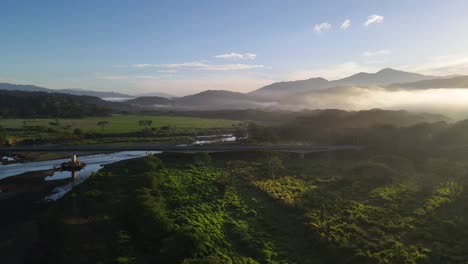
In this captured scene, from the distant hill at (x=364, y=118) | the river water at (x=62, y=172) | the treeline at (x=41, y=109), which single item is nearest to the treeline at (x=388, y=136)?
the distant hill at (x=364, y=118)

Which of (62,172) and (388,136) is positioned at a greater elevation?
(388,136)

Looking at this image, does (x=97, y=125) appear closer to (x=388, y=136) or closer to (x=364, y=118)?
(x=388, y=136)

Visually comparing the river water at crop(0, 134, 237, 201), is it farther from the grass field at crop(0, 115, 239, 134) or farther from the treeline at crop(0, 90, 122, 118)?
the treeline at crop(0, 90, 122, 118)

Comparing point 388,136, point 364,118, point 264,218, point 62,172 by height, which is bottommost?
point 62,172

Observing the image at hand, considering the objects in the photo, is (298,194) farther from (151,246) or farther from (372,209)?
(151,246)

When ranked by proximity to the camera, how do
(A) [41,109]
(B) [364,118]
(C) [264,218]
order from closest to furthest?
(C) [264,218], (B) [364,118], (A) [41,109]

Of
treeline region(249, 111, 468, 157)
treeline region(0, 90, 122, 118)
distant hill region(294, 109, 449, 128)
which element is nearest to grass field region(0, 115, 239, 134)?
treeline region(0, 90, 122, 118)

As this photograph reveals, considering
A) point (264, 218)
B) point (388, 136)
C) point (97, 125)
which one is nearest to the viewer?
point (264, 218)

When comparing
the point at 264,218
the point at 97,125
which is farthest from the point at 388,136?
the point at 97,125
